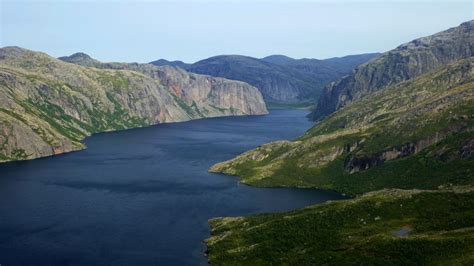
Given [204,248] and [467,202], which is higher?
[467,202]

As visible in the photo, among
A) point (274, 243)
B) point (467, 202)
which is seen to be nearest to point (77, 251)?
point (274, 243)

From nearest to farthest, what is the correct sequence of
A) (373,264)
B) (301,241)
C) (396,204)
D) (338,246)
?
(373,264) → (338,246) → (301,241) → (396,204)

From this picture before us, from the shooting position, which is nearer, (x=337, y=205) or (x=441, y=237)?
(x=441, y=237)

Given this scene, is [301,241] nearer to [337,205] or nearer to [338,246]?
[338,246]

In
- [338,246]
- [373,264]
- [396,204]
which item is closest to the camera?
[373,264]

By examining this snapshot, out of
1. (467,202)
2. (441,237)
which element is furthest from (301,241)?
(467,202)

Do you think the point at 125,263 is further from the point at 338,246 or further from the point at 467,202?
the point at 467,202
